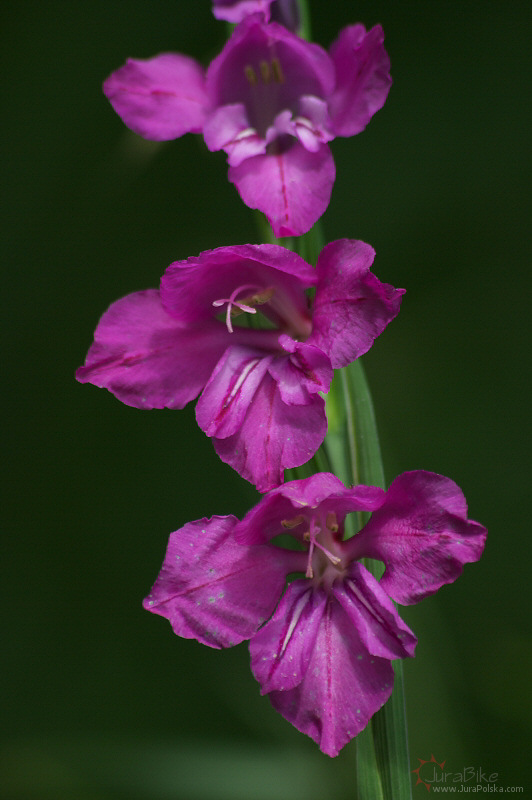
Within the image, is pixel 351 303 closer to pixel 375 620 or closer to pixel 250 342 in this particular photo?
pixel 250 342

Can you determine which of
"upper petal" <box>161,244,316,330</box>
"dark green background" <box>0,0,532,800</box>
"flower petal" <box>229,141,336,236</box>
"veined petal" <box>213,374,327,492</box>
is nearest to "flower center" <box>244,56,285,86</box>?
"flower petal" <box>229,141,336,236</box>

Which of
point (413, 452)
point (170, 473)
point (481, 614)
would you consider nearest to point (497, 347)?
point (413, 452)

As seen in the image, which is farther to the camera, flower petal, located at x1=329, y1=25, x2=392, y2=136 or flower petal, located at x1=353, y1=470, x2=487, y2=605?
flower petal, located at x1=329, y1=25, x2=392, y2=136

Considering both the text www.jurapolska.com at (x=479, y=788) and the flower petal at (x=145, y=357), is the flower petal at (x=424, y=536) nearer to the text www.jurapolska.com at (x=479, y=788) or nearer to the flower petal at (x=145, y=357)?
the flower petal at (x=145, y=357)

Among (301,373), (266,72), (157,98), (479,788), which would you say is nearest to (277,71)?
(266,72)

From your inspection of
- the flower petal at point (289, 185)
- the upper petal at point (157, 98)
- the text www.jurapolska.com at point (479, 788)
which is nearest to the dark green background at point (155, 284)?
the text www.jurapolska.com at point (479, 788)

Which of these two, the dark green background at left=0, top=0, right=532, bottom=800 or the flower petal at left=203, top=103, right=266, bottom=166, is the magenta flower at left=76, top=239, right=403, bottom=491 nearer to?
the flower petal at left=203, top=103, right=266, bottom=166
